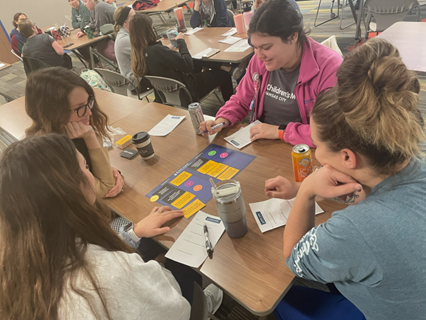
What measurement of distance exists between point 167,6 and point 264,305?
5961 millimetres

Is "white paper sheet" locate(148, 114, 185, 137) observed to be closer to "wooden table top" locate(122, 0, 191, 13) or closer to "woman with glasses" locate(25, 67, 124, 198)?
"woman with glasses" locate(25, 67, 124, 198)

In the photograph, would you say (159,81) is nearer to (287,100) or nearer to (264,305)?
(287,100)

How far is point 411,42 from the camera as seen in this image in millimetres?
2217

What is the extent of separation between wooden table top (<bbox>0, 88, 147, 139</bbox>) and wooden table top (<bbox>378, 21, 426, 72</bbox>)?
6.26ft

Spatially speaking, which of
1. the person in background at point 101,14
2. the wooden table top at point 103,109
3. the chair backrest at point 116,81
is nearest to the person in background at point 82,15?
the person in background at point 101,14

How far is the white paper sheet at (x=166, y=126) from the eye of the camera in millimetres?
1897

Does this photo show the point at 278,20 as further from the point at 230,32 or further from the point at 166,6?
the point at 166,6

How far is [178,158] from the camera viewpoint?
164 centimetres

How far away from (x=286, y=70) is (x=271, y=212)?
89cm

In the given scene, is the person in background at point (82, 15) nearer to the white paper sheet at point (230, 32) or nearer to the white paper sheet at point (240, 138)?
the white paper sheet at point (230, 32)

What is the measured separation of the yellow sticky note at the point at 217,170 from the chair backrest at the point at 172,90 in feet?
4.50

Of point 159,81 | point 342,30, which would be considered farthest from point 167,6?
point 159,81

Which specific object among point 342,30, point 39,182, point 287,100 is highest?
point 39,182

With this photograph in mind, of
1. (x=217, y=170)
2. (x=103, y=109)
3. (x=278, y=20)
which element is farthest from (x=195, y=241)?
(x=103, y=109)
